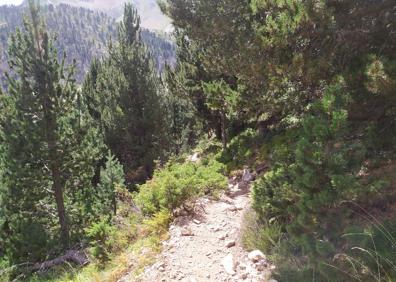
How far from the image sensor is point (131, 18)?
858 inches

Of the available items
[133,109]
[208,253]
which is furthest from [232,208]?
[133,109]

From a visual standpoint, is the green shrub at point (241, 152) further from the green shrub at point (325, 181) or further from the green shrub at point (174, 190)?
the green shrub at point (325, 181)

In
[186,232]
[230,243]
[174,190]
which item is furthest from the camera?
[174,190]

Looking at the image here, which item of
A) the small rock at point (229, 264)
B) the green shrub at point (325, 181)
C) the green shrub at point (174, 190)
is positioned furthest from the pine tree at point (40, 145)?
the green shrub at point (325, 181)

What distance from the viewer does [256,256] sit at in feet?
16.1

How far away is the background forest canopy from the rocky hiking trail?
259mm

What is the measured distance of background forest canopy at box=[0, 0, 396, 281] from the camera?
3.98 meters

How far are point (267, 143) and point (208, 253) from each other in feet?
23.1

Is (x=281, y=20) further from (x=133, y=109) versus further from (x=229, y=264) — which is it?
(x=133, y=109)

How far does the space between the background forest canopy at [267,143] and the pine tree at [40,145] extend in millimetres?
42

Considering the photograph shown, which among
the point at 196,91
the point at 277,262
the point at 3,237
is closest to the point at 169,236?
the point at 277,262

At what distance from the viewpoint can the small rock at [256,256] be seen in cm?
487

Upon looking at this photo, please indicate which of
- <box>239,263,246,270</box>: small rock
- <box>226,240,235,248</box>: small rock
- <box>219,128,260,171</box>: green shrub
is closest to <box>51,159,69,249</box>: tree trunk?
<box>219,128,260,171</box>: green shrub

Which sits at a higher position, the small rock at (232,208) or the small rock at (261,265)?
the small rock at (232,208)
